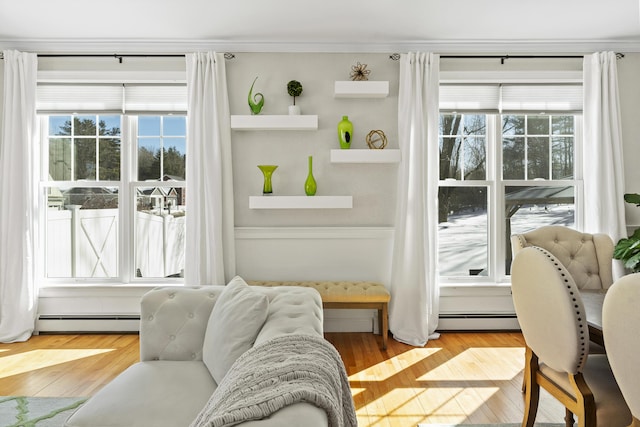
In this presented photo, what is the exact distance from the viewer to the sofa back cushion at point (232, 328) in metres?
1.83

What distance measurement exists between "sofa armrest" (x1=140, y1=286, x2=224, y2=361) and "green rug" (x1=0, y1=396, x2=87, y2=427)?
0.80 metres

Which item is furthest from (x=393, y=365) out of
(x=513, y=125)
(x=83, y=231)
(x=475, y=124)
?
(x=83, y=231)

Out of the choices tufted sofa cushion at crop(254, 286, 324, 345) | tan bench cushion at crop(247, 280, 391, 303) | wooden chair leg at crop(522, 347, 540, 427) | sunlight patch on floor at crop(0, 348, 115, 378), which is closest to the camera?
tufted sofa cushion at crop(254, 286, 324, 345)

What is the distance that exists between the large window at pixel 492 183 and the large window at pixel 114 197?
2.48 meters

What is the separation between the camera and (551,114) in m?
4.14

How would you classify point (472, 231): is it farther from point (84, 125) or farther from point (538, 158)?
point (84, 125)

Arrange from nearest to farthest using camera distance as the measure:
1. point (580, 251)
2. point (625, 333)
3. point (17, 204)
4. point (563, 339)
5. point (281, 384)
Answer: point (281, 384), point (625, 333), point (563, 339), point (580, 251), point (17, 204)

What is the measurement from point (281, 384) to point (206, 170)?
9.92ft

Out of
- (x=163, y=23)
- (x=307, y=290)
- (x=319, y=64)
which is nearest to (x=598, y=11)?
(x=319, y=64)

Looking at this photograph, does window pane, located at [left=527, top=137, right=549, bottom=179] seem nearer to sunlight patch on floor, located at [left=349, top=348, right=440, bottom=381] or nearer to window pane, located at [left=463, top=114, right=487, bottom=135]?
window pane, located at [left=463, top=114, right=487, bottom=135]

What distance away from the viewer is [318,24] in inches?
144

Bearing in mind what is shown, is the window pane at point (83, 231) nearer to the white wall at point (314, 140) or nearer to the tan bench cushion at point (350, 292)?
the white wall at point (314, 140)

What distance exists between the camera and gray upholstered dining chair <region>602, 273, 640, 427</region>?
1.23 metres

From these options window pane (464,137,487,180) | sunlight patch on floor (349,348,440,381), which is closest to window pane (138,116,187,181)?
sunlight patch on floor (349,348,440,381)
